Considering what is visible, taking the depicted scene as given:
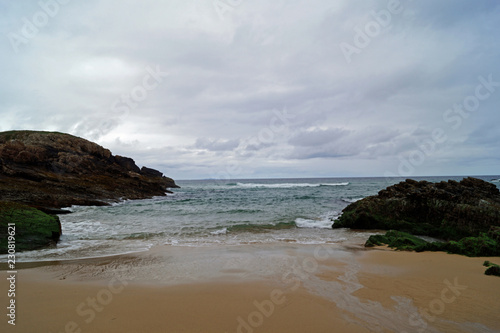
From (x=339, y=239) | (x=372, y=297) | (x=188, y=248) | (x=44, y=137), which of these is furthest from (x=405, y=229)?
(x=44, y=137)

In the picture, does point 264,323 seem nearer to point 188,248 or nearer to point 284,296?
point 284,296

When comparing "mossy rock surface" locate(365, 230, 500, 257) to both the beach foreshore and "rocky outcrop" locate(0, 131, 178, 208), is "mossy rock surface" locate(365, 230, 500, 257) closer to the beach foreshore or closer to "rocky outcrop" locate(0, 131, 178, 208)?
the beach foreshore

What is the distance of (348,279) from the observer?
5.40m

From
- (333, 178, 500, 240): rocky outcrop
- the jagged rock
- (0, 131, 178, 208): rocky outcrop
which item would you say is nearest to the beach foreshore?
(333, 178, 500, 240): rocky outcrop

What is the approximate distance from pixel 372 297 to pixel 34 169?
98.7 ft

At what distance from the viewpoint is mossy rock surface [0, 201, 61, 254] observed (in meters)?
8.51

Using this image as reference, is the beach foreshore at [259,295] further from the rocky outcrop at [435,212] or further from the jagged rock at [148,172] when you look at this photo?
the jagged rock at [148,172]

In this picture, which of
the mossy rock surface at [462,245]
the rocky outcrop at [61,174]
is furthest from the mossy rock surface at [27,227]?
the mossy rock surface at [462,245]

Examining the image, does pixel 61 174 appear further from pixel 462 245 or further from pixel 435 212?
pixel 462 245

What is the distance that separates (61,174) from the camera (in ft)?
88.6

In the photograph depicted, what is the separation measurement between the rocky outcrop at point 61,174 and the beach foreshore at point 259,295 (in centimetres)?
1686

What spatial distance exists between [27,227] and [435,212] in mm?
16027

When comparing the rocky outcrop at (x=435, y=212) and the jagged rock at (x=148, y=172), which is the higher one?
the jagged rock at (x=148, y=172)

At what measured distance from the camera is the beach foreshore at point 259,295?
3564mm
